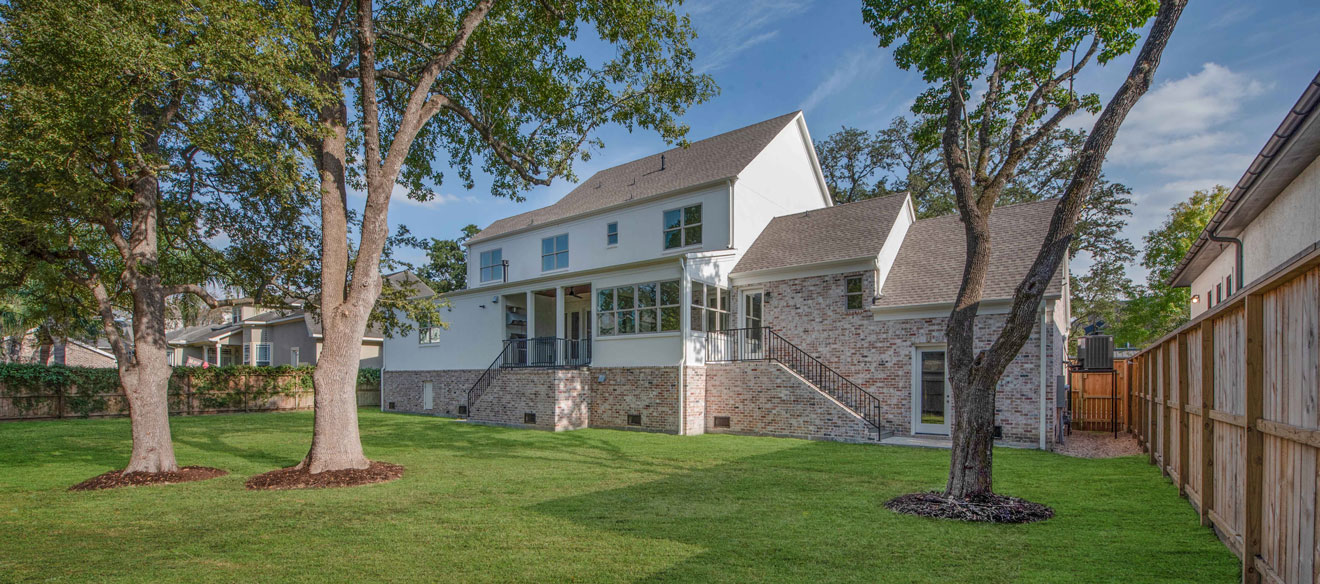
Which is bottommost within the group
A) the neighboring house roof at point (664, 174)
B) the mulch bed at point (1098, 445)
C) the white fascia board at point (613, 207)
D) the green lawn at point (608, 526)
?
the mulch bed at point (1098, 445)

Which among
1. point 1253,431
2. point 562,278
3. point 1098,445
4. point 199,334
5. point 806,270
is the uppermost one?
point 806,270

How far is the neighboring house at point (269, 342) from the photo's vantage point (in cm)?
2792

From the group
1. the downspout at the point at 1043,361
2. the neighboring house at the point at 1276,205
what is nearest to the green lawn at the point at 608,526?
the downspout at the point at 1043,361

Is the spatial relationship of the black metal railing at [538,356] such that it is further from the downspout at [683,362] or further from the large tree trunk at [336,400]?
the large tree trunk at [336,400]

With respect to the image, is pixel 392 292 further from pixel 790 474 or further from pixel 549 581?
pixel 549 581

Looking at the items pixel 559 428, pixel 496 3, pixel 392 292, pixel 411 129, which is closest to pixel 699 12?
pixel 496 3

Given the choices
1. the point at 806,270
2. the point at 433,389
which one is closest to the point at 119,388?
the point at 433,389

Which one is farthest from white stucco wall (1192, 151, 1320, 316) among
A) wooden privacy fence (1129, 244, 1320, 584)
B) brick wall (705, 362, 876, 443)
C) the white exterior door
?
brick wall (705, 362, 876, 443)

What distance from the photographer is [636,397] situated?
16016 millimetres

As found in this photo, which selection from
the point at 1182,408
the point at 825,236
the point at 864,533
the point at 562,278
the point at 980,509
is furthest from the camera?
the point at 562,278

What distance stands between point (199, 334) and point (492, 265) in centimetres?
2321

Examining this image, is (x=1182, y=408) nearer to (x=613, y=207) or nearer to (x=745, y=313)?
(x=745, y=313)

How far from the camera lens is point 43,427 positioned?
54.7 feet

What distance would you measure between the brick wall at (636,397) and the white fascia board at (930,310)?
499 centimetres
